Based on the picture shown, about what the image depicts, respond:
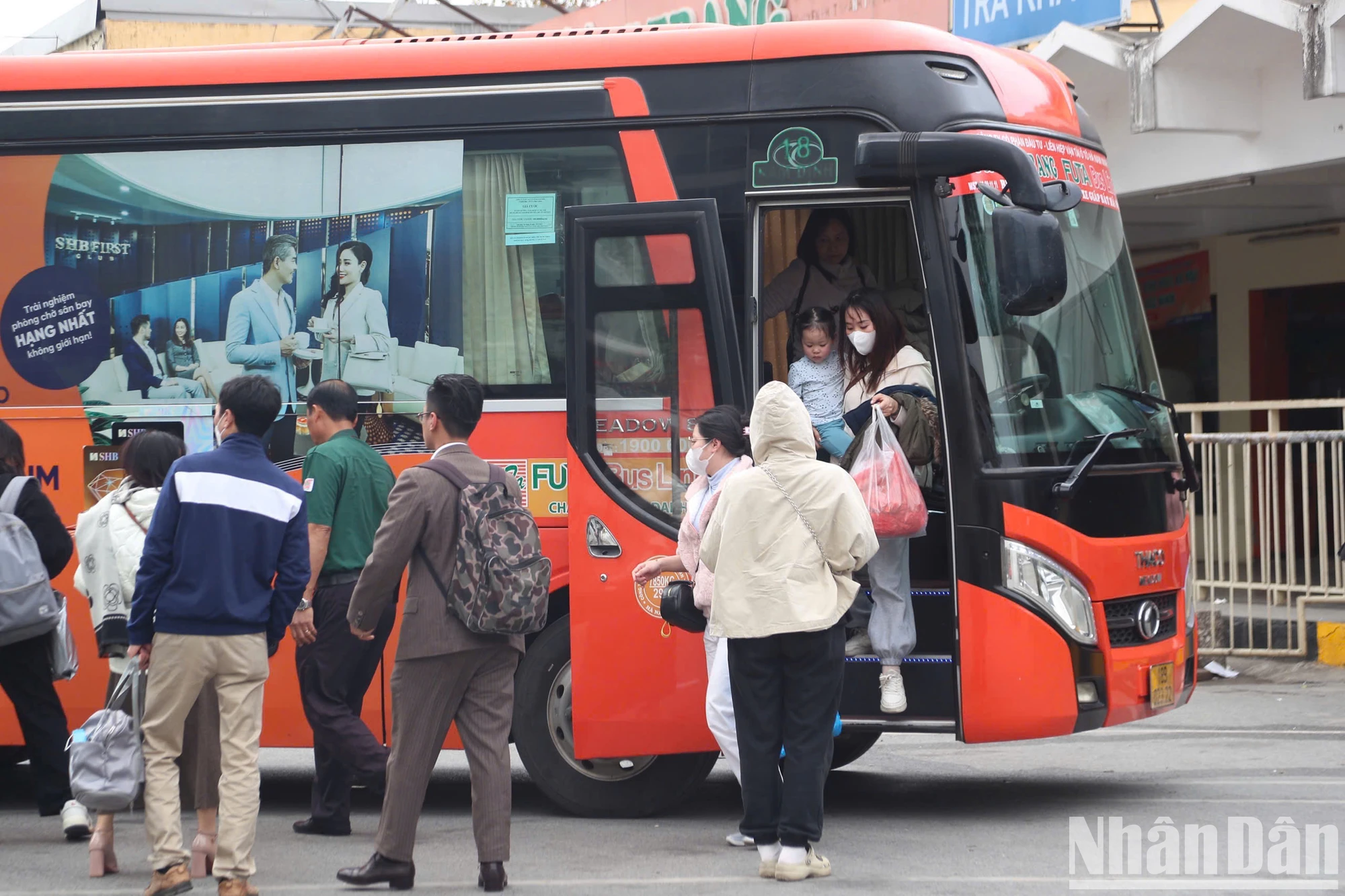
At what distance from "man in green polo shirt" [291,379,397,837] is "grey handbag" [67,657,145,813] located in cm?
90

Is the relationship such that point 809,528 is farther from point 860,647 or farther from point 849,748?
point 849,748

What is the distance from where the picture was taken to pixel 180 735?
5434mm

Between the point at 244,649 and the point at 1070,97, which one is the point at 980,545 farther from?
the point at 244,649

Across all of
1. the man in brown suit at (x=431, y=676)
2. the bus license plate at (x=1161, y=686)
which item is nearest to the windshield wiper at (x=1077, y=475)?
the bus license plate at (x=1161, y=686)

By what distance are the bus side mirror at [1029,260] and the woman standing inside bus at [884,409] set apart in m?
0.61

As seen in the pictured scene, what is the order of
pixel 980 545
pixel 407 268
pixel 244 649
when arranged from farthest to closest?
pixel 407 268
pixel 980 545
pixel 244 649

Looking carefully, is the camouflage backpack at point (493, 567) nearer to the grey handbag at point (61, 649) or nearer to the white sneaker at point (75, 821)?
the grey handbag at point (61, 649)

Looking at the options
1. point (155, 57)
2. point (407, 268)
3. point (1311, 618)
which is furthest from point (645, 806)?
point (1311, 618)

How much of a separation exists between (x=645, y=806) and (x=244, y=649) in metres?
2.21

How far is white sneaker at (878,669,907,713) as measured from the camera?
6.42 meters

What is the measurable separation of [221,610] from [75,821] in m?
1.87

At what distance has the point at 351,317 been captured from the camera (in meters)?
6.87

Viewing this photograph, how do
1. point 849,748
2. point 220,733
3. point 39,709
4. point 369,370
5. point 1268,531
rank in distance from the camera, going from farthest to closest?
point 1268,531
point 849,748
point 369,370
point 39,709
point 220,733

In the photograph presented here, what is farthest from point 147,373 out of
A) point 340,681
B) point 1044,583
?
point 1044,583
